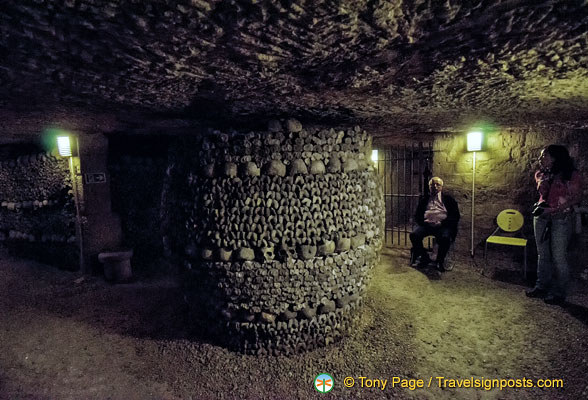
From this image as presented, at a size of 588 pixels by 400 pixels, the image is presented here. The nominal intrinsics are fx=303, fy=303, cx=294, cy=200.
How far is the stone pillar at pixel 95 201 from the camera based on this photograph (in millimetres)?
4691

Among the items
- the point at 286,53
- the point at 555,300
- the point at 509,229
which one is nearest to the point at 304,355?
the point at 286,53

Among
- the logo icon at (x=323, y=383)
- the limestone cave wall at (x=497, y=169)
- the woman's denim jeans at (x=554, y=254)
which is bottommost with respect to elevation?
the logo icon at (x=323, y=383)

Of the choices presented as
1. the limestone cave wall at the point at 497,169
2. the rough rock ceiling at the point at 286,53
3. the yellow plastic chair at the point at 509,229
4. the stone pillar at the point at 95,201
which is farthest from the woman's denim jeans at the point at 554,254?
the stone pillar at the point at 95,201

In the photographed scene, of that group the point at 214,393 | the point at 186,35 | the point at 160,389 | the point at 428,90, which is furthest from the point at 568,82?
the point at 160,389

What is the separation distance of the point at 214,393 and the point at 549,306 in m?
4.03

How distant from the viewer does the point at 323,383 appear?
8.66 ft

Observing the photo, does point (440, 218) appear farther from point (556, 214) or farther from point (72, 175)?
point (72, 175)

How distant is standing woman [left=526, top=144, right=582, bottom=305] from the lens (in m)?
3.57

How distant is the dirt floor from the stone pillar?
0.81 meters

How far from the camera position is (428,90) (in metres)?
2.21

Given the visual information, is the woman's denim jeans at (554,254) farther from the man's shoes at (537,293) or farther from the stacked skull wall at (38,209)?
the stacked skull wall at (38,209)

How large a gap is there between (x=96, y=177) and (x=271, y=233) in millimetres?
3520

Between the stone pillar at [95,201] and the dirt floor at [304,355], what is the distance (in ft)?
2.65

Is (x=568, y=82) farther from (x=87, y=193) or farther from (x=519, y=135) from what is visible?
(x=87, y=193)
